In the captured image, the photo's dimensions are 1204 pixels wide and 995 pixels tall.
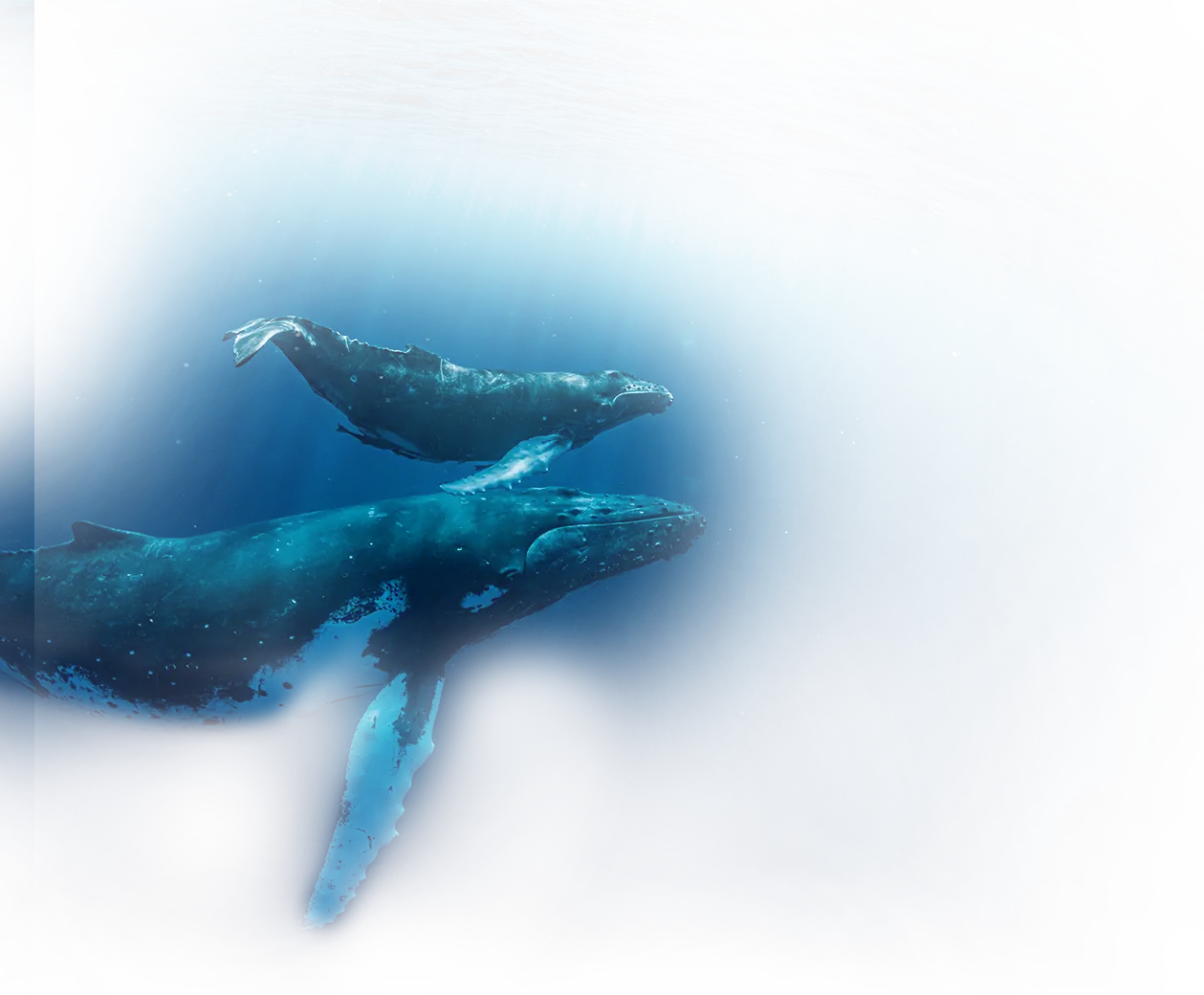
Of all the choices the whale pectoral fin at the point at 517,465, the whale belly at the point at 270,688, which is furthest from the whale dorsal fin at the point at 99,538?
the whale pectoral fin at the point at 517,465

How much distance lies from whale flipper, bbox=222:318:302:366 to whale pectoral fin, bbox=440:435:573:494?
213cm

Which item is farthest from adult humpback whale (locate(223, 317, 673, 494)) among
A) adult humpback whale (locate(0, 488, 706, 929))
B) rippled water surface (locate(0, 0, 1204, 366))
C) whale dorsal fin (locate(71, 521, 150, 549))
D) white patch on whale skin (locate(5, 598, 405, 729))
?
rippled water surface (locate(0, 0, 1204, 366))

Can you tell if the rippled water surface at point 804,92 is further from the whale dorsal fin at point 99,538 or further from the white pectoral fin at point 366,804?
the whale dorsal fin at point 99,538

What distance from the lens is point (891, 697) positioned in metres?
23.3

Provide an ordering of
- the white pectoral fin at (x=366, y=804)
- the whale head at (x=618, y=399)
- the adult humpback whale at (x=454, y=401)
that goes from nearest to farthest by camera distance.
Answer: the white pectoral fin at (x=366, y=804) → the adult humpback whale at (x=454, y=401) → the whale head at (x=618, y=399)

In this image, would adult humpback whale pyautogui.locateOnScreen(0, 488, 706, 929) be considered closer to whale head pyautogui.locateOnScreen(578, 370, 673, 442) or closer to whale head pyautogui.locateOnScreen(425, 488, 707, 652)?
whale head pyautogui.locateOnScreen(425, 488, 707, 652)

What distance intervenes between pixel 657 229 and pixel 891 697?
52721mm

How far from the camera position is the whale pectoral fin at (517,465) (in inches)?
293

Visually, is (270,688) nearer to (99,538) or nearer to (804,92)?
(99,538)

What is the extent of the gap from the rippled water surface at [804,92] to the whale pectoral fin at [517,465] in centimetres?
783

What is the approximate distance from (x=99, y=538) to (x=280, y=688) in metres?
2.25

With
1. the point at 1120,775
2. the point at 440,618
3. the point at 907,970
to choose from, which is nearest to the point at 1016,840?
the point at 907,970

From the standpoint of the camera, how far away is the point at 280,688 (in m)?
6.91

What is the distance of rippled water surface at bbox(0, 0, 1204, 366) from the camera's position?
1085 cm
